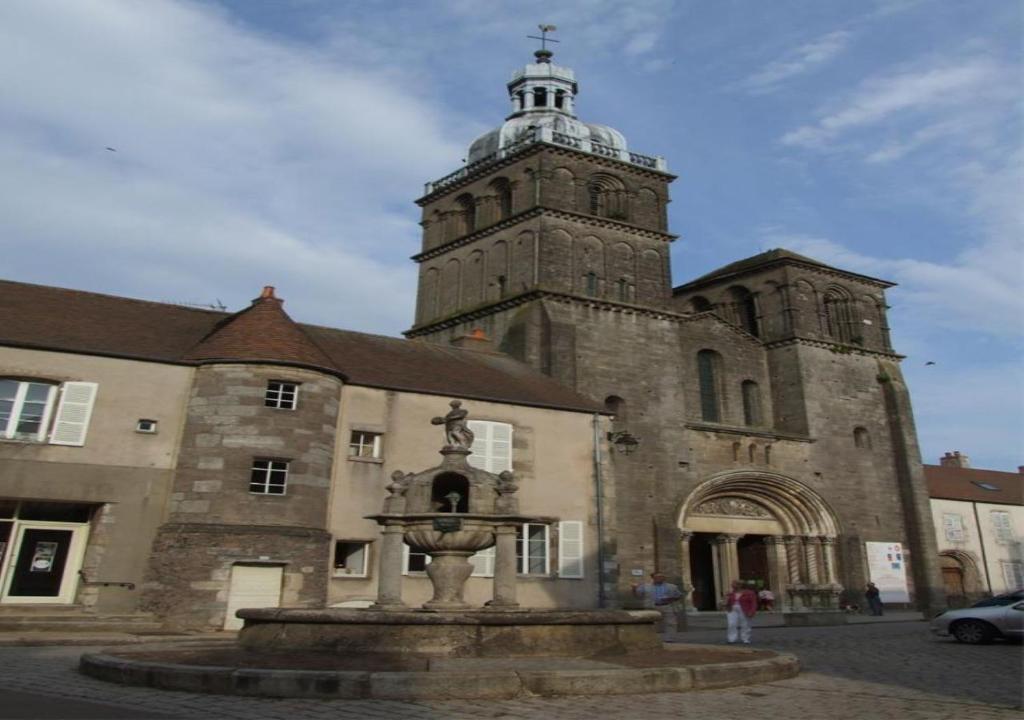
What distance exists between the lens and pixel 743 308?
3734cm

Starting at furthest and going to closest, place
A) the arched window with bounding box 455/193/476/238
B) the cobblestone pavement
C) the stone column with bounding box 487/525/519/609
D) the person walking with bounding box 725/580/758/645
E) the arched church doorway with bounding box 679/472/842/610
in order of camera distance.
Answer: the arched window with bounding box 455/193/476/238 < the arched church doorway with bounding box 679/472/842/610 < the person walking with bounding box 725/580/758/645 < the stone column with bounding box 487/525/519/609 < the cobblestone pavement

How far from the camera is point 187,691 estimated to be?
7879mm

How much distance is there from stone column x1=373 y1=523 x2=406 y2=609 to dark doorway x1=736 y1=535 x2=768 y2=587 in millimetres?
21921

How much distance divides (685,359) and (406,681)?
25758 mm

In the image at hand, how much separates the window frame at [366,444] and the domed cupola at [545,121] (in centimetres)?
1631

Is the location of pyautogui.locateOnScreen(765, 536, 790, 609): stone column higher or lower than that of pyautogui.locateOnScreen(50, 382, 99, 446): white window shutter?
lower

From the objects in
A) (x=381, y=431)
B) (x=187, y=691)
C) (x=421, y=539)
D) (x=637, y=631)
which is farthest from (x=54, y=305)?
(x=637, y=631)

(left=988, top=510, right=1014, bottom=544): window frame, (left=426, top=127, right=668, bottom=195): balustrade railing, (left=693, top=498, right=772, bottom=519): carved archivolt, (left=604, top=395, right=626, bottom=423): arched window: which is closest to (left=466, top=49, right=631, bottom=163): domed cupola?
(left=426, top=127, right=668, bottom=195): balustrade railing

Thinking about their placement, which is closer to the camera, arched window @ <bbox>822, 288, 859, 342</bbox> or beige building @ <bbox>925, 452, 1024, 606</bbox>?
arched window @ <bbox>822, 288, 859, 342</bbox>

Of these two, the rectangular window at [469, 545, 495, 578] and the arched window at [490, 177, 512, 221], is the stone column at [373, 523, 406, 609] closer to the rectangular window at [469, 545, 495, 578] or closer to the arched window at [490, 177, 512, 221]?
the rectangular window at [469, 545, 495, 578]

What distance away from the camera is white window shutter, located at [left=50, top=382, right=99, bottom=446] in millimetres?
17375

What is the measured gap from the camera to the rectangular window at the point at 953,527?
37.9 meters

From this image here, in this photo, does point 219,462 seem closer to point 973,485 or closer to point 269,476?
point 269,476

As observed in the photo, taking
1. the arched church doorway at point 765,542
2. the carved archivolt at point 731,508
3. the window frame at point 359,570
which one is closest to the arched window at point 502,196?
the arched church doorway at point 765,542
